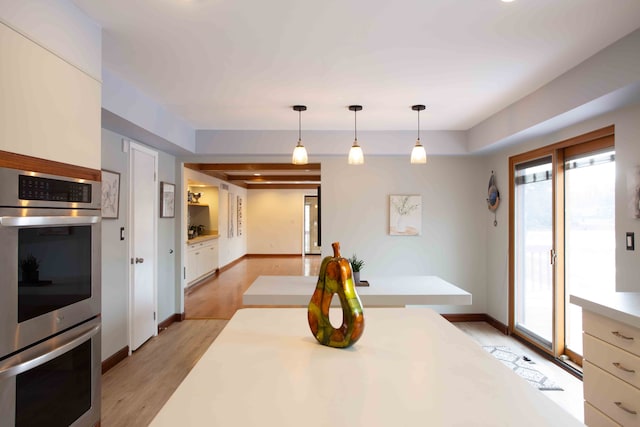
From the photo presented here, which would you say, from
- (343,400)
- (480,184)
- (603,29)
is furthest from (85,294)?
(480,184)

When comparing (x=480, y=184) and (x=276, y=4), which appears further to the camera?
(x=480, y=184)

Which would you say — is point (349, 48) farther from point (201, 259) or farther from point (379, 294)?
point (201, 259)

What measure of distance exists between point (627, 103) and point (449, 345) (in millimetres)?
2394

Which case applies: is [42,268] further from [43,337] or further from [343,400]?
[343,400]

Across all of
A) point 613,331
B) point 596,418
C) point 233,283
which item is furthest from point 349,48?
point 233,283

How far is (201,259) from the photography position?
7344 mm

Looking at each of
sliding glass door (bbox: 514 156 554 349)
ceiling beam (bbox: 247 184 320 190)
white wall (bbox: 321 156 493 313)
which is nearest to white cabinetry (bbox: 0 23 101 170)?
white wall (bbox: 321 156 493 313)

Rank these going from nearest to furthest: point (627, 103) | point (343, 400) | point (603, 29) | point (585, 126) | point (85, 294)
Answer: point (343, 400), point (85, 294), point (603, 29), point (627, 103), point (585, 126)

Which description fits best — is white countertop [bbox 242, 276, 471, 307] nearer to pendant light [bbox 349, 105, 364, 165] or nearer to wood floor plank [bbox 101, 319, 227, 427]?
wood floor plank [bbox 101, 319, 227, 427]

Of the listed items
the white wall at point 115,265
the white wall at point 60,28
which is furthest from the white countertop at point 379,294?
the white wall at point 60,28

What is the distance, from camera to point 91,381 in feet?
6.29

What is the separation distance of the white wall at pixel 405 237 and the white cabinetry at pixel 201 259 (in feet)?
9.82

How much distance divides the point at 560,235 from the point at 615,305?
1.86 metres

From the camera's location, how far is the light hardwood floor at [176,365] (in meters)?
2.73
